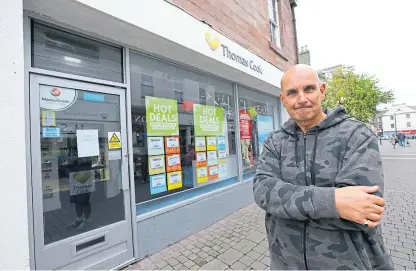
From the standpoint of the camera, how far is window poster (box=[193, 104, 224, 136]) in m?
4.37

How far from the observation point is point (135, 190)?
3205 mm

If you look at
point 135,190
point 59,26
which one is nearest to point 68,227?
point 135,190

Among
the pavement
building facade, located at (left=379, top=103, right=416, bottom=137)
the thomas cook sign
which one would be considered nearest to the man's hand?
the pavement

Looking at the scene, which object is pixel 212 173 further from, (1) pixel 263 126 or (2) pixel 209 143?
(1) pixel 263 126

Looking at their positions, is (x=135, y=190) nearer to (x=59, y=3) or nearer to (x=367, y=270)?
(x=59, y=3)

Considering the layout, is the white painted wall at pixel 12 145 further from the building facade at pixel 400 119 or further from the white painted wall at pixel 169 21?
the building facade at pixel 400 119

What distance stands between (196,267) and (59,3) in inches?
132

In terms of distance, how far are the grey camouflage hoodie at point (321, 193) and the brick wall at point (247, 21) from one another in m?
3.17

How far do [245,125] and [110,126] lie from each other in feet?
11.6

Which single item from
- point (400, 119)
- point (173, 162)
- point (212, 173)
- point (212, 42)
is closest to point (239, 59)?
point (212, 42)

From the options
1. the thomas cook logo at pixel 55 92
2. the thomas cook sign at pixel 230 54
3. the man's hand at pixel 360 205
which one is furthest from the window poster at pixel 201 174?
the man's hand at pixel 360 205

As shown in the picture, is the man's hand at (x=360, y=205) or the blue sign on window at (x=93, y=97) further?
the blue sign on window at (x=93, y=97)

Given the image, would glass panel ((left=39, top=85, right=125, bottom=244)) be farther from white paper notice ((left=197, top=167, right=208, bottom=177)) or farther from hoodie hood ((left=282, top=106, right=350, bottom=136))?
hoodie hood ((left=282, top=106, right=350, bottom=136))

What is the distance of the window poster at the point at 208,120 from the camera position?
4367mm
